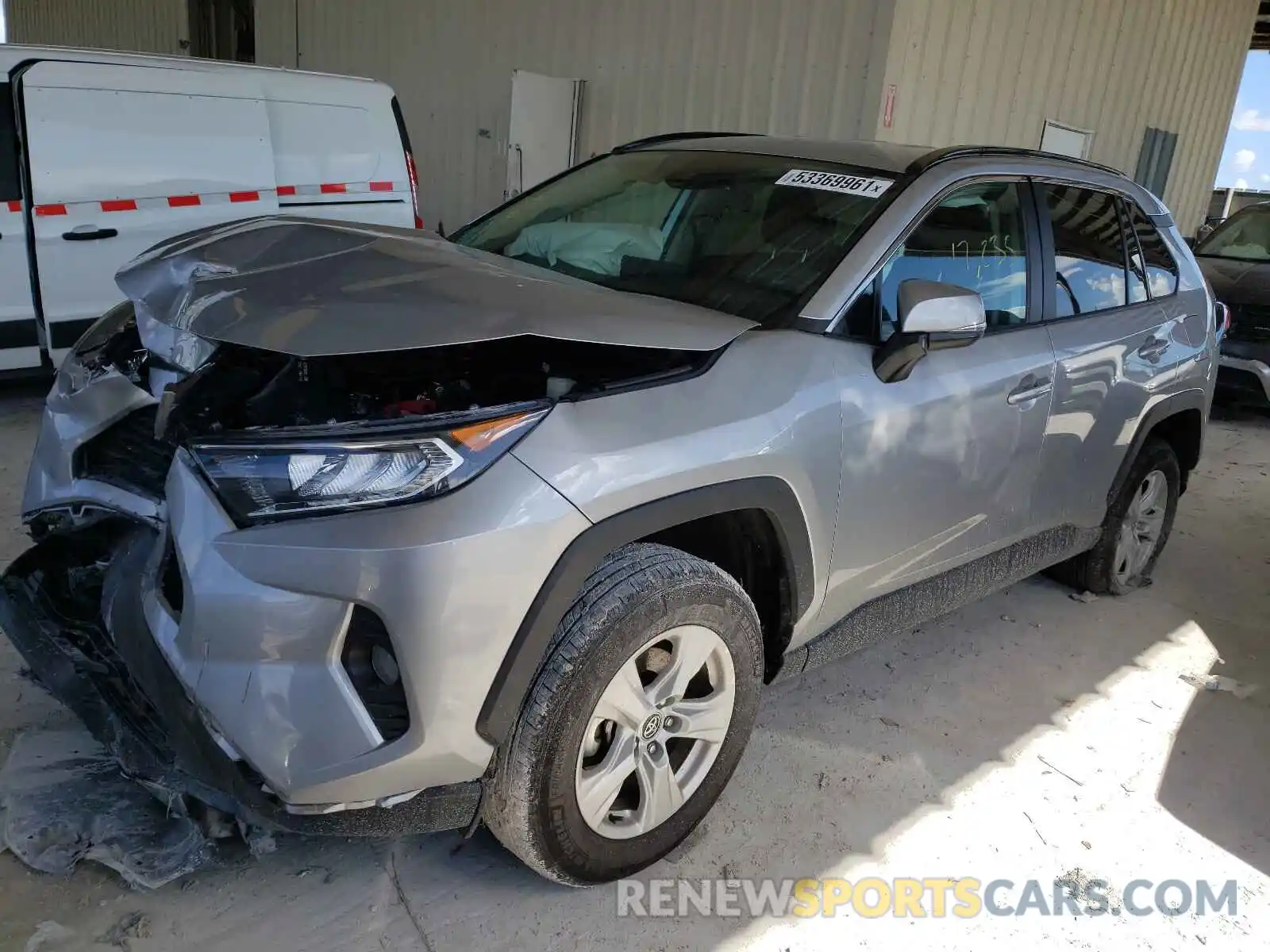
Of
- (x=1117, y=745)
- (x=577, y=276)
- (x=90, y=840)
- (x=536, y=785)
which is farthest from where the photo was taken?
(x=1117, y=745)

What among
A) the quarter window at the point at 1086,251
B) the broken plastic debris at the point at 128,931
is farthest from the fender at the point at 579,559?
the quarter window at the point at 1086,251

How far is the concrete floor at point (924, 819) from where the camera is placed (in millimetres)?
2111

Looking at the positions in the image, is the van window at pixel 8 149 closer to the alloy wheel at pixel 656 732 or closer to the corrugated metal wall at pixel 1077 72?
the alloy wheel at pixel 656 732

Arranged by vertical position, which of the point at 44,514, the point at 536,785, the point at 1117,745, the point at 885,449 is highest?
the point at 885,449

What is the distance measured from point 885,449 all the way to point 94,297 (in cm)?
464

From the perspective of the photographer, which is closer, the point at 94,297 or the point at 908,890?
the point at 908,890

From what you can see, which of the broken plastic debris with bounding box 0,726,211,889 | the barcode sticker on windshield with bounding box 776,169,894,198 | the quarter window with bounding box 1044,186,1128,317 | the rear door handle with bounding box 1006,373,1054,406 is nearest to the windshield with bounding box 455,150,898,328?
the barcode sticker on windshield with bounding box 776,169,894,198

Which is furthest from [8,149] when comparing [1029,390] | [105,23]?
[105,23]

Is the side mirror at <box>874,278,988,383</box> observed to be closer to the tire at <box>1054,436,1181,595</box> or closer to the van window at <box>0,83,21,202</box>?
the tire at <box>1054,436,1181,595</box>

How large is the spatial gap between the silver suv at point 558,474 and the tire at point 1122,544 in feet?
1.89

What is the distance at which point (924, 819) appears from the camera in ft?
8.66

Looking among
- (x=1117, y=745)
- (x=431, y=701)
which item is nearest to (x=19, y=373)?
(x=431, y=701)

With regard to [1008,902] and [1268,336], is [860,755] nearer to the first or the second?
[1008,902]

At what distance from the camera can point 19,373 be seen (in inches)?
207
